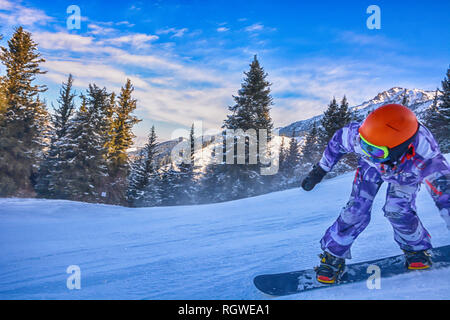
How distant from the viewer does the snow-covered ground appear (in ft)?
7.16

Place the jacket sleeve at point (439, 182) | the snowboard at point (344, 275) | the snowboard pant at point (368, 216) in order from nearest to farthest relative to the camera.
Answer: the jacket sleeve at point (439, 182), the snowboard at point (344, 275), the snowboard pant at point (368, 216)

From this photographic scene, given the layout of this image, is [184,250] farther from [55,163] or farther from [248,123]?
[55,163]

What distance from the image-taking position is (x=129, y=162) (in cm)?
2709

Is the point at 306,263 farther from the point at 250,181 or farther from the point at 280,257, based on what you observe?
the point at 250,181

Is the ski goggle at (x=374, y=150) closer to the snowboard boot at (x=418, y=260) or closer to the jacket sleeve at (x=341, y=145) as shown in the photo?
the jacket sleeve at (x=341, y=145)

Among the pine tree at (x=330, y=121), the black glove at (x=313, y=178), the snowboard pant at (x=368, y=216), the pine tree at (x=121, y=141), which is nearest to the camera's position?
the snowboard pant at (x=368, y=216)

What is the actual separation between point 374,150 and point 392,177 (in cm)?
40

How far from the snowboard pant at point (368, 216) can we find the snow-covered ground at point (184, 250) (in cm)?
29

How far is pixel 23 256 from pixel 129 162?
2507 cm

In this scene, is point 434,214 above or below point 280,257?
above

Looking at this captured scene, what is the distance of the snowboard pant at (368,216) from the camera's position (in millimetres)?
2230

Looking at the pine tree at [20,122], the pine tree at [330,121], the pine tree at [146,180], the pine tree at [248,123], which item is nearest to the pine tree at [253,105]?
the pine tree at [248,123]

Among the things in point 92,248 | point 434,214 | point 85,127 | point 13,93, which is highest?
point 13,93

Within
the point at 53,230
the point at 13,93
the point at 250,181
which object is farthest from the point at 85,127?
the point at 53,230
